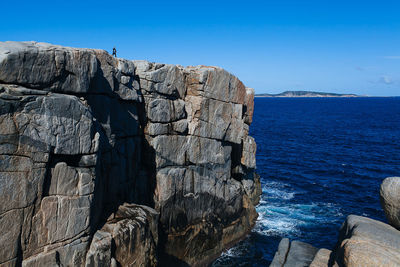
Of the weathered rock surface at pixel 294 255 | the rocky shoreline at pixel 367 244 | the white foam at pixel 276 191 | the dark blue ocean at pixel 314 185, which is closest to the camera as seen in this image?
the rocky shoreline at pixel 367 244

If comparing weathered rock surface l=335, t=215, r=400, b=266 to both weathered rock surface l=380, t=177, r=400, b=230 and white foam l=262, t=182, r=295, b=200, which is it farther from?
white foam l=262, t=182, r=295, b=200

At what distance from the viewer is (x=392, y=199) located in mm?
22203

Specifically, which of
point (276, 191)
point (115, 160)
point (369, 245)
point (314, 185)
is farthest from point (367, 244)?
point (314, 185)

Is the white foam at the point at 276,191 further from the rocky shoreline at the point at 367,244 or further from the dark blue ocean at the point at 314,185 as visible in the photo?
the rocky shoreline at the point at 367,244

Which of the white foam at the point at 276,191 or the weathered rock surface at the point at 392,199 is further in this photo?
the white foam at the point at 276,191

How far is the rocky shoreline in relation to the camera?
57.6 ft

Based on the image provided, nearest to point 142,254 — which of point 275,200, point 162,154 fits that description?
point 162,154

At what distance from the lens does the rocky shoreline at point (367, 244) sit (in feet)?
57.6

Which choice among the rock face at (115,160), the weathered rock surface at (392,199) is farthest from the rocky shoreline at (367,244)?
the rock face at (115,160)

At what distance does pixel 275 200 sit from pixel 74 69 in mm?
36058

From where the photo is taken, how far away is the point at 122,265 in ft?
73.3

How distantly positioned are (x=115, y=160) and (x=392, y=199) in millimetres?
20357

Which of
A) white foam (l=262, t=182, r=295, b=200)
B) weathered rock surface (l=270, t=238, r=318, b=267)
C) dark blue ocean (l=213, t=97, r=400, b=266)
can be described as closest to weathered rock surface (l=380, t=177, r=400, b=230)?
weathered rock surface (l=270, t=238, r=318, b=267)

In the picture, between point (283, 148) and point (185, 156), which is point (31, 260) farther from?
point (283, 148)
